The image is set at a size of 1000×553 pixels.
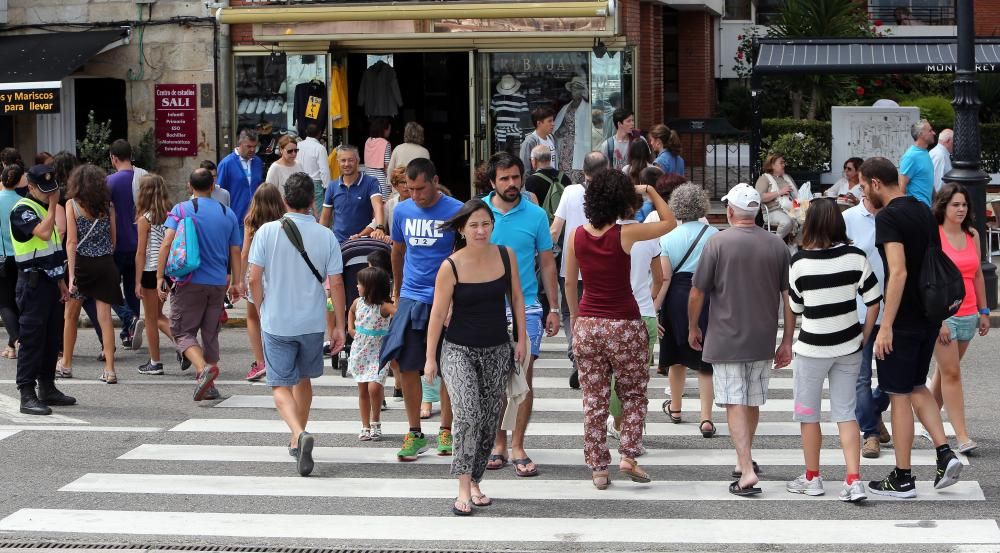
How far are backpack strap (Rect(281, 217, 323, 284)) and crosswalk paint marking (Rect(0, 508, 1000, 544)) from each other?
1718mm

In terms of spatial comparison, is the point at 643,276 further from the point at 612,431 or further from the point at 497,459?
the point at 497,459

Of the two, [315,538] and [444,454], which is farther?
[444,454]

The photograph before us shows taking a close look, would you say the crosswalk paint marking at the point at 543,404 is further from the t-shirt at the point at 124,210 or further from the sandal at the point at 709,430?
the t-shirt at the point at 124,210

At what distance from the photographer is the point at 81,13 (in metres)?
20.6

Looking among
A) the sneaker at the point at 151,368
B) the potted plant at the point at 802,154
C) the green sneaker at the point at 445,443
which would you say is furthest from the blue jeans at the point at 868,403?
the potted plant at the point at 802,154

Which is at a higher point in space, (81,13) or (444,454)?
(81,13)

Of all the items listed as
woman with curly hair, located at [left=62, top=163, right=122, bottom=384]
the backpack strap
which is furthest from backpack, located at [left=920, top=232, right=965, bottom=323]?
woman with curly hair, located at [left=62, top=163, right=122, bottom=384]

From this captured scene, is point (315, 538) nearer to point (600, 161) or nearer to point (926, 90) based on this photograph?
point (600, 161)

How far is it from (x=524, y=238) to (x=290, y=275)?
59.4 inches

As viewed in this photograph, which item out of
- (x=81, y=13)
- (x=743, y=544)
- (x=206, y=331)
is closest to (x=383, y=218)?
(x=206, y=331)

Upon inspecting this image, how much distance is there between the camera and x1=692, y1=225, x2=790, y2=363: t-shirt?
7.74 meters

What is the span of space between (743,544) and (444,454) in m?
2.63

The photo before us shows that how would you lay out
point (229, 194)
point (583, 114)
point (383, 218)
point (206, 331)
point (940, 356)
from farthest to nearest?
point (583, 114) < point (229, 194) < point (383, 218) < point (206, 331) < point (940, 356)

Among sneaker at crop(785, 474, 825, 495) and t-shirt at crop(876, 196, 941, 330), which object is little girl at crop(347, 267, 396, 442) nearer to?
sneaker at crop(785, 474, 825, 495)
